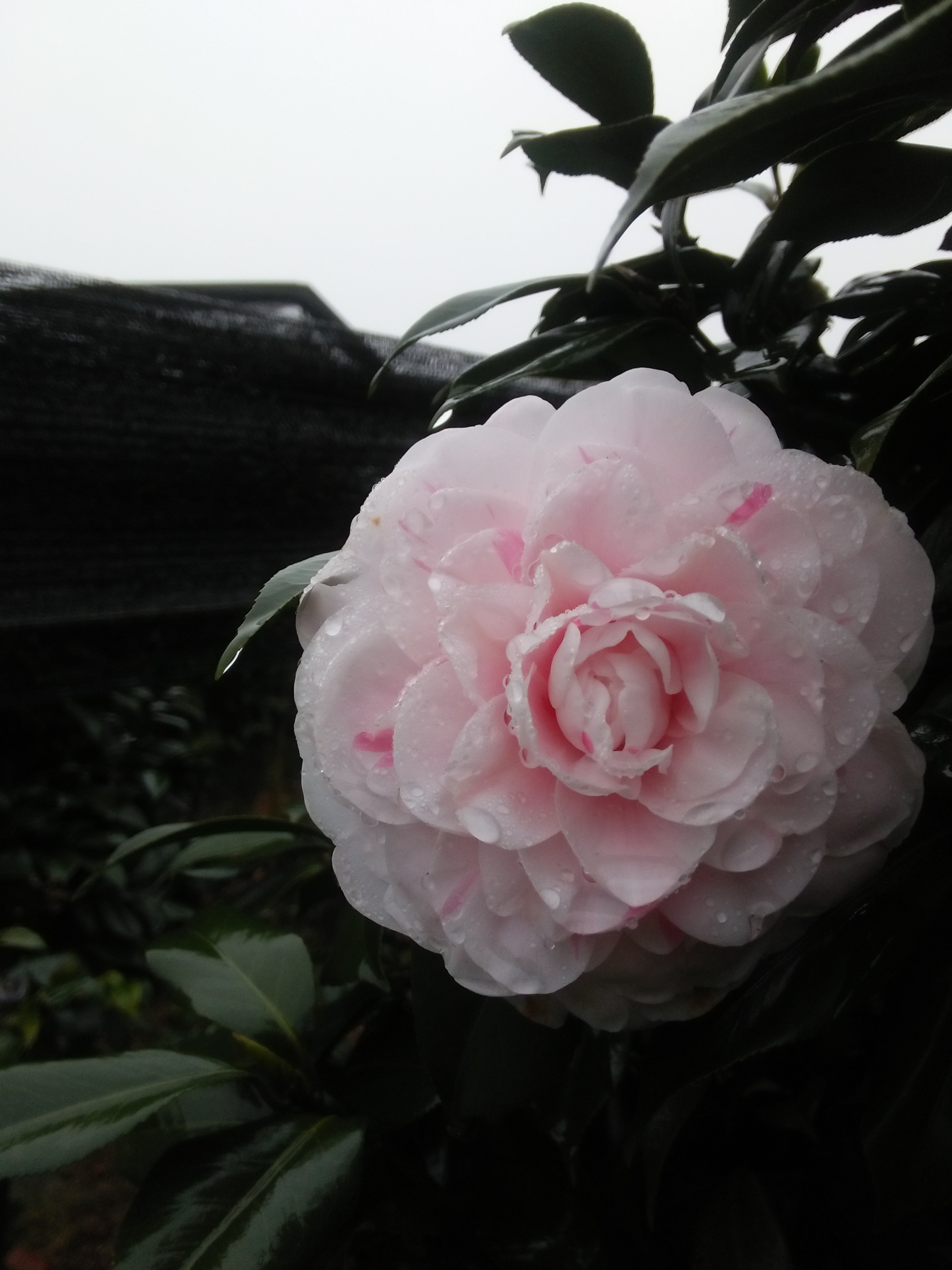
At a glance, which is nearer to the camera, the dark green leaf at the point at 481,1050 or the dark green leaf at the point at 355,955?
the dark green leaf at the point at 481,1050

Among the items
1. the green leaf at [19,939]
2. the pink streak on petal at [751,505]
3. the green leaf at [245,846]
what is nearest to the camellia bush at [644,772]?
the pink streak on petal at [751,505]

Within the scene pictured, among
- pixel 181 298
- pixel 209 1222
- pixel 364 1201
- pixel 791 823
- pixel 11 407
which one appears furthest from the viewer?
pixel 181 298

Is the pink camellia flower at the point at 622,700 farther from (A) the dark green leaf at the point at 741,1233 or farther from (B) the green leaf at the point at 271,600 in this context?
(A) the dark green leaf at the point at 741,1233

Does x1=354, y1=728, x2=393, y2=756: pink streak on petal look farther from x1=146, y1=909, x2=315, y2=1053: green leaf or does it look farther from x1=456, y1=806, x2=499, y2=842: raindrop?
x1=146, y1=909, x2=315, y2=1053: green leaf

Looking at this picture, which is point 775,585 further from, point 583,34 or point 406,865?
point 583,34

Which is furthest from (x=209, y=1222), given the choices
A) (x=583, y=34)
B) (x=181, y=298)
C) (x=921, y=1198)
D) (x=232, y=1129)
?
(x=181, y=298)

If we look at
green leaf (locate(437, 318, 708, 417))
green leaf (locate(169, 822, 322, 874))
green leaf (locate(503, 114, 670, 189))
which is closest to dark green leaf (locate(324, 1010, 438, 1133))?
green leaf (locate(169, 822, 322, 874))

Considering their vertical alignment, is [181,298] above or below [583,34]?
below
